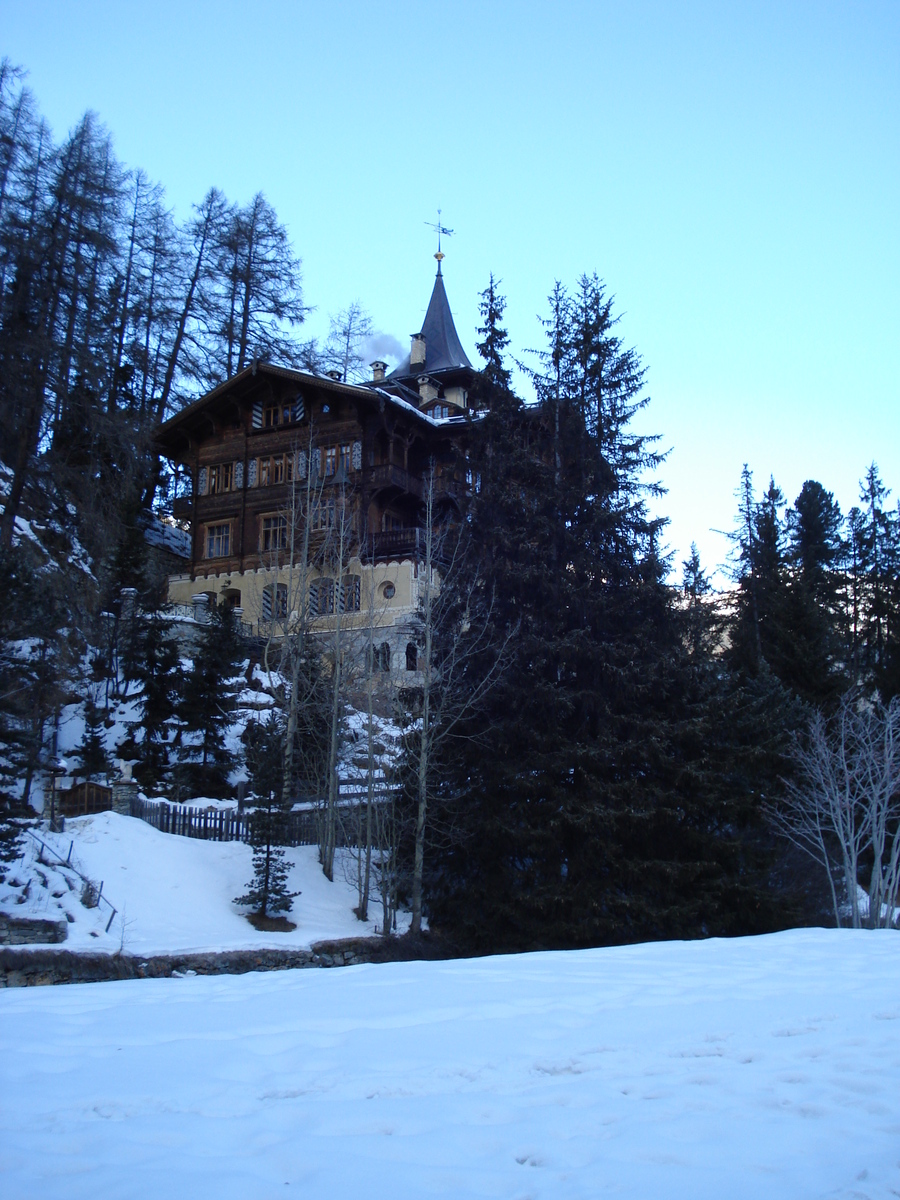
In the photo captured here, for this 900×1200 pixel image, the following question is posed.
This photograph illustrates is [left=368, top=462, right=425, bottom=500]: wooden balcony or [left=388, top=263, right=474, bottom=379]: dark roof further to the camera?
[left=388, top=263, right=474, bottom=379]: dark roof

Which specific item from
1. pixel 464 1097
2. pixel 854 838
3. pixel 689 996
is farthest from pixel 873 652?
pixel 464 1097

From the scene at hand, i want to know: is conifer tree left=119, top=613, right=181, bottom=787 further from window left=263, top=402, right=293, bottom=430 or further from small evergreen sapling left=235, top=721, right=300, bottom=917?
window left=263, top=402, right=293, bottom=430

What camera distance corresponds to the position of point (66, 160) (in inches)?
1216

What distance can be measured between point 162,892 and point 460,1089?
13941 mm

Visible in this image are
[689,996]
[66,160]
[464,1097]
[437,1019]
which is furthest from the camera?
[66,160]

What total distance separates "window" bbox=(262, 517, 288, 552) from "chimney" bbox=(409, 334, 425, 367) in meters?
15.8

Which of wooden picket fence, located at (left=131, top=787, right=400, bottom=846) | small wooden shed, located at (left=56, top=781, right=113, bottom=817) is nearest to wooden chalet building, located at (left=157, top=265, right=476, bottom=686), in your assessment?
wooden picket fence, located at (left=131, top=787, right=400, bottom=846)

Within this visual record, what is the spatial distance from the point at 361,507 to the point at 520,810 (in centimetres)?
2087

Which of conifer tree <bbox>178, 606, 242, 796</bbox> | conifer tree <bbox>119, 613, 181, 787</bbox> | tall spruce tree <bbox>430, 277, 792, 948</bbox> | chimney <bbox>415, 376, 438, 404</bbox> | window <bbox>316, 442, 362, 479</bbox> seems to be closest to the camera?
tall spruce tree <bbox>430, 277, 792, 948</bbox>

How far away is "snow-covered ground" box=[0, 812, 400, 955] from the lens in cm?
1502

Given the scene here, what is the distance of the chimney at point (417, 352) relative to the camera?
51.1m

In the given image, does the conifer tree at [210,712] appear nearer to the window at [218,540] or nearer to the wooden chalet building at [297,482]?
the wooden chalet building at [297,482]

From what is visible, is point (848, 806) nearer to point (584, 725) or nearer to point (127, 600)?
point (584, 725)

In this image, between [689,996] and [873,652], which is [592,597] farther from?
[873,652]
